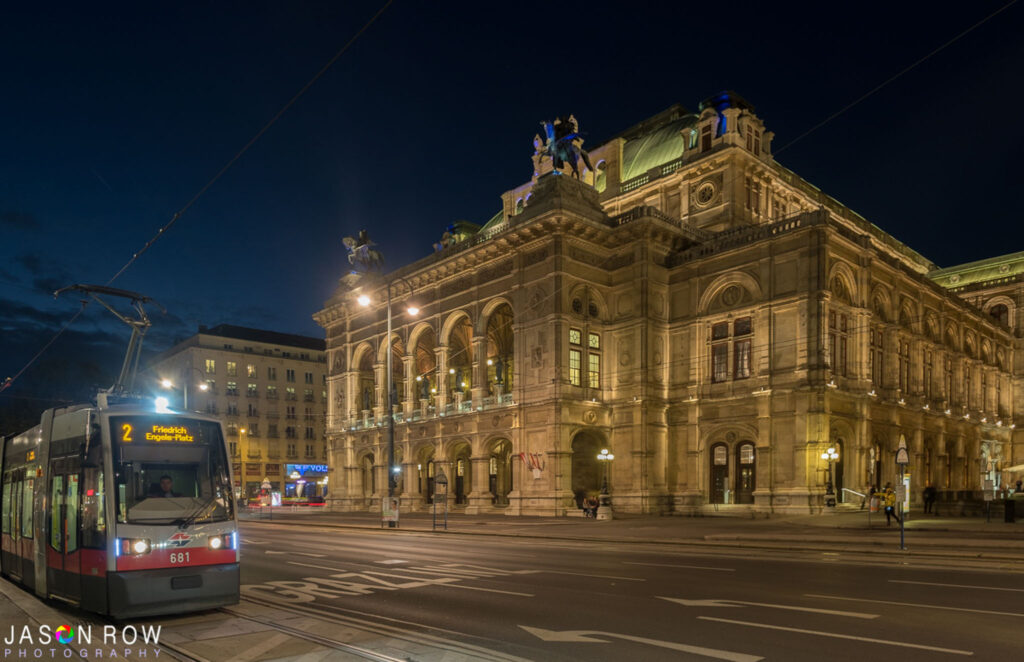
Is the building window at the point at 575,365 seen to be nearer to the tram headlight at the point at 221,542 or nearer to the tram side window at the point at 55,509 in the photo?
the tram headlight at the point at 221,542

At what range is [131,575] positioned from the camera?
9.69m

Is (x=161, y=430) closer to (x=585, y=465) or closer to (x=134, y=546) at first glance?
(x=134, y=546)

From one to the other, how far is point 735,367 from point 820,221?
29.4ft

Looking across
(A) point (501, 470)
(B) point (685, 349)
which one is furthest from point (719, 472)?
(A) point (501, 470)

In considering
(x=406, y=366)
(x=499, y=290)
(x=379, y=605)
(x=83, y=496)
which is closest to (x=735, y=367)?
(x=499, y=290)

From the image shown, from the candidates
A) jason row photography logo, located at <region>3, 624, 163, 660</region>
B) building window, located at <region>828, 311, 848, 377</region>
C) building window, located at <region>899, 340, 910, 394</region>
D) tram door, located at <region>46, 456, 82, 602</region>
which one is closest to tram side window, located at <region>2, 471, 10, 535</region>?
tram door, located at <region>46, 456, 82, 602</region>

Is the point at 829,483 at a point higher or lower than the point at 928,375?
lower

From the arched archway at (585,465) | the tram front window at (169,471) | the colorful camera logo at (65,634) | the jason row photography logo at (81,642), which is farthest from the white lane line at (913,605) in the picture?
the arched archway at (585,465)

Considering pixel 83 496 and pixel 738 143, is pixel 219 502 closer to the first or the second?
pixel 83 496

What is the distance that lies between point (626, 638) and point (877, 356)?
39.5 m

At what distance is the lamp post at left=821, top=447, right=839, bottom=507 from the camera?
34.0 meters

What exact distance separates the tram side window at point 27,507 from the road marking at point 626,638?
9016mm

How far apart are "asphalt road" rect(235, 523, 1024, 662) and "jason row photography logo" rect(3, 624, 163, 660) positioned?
86.3 inches

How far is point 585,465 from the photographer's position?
143 feet
